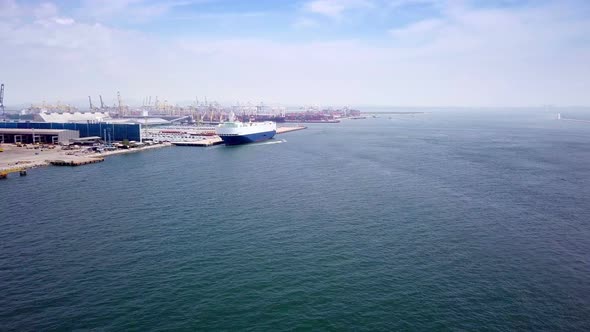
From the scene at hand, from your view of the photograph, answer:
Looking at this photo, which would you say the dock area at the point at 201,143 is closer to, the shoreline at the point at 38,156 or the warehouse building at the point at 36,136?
the shoreline at the point at 38,156

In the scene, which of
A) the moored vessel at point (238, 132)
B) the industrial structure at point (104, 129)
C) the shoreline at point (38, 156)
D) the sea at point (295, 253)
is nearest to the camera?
Result: the sea at point (295, 253)

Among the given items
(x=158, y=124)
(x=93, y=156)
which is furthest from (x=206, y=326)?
(x=158, y=124)

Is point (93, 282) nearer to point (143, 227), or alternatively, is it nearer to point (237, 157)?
point (143, 227)

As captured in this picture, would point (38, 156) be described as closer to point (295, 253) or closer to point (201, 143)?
point (201, 143)

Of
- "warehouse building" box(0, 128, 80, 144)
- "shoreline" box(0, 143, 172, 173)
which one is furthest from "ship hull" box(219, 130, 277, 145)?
"warehouse building" box(0, 128, 80, 144)

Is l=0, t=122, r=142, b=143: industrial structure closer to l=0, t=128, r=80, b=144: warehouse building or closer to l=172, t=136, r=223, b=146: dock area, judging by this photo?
l=0, t=128, r=80, b=144: warehouse building

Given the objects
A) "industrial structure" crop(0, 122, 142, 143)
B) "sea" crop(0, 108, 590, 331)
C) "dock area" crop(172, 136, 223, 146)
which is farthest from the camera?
"industrial structure" crop(0, 122, 142, 143)

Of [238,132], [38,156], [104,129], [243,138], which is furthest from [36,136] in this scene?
[243,138]

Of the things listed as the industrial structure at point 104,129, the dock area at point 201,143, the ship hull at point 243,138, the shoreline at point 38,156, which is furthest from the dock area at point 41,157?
the ship hull at point 243,138
